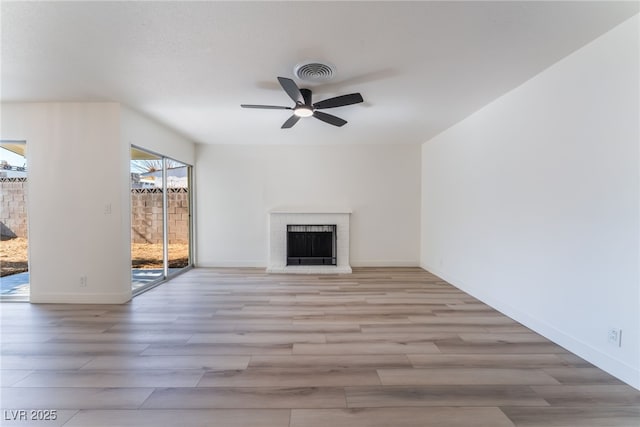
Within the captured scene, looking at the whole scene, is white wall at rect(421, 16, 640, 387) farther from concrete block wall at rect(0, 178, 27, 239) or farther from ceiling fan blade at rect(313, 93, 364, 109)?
concrete block wall at rect(0, 178, 27, 239)

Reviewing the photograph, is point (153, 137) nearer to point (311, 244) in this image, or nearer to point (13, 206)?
point (13, 206)

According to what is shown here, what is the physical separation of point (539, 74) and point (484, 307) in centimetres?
249

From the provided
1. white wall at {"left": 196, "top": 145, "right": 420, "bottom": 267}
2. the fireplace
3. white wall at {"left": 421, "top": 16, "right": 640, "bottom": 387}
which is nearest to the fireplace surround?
the fireplace

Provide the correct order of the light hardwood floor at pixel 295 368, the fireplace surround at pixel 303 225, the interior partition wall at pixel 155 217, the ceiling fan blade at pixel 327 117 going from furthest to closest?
1. the fireplace surround at pixel 303 225
2. the interior partition wall at pixel 155 217
3. the ceiling fan blade at pixel 327 117
4. the light hardwood floor at pixel 295 368

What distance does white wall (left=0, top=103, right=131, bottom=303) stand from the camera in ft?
10.3

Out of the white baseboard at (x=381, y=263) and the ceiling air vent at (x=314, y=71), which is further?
the white baseboard at (x=381, y=263)

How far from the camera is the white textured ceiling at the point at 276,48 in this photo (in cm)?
162

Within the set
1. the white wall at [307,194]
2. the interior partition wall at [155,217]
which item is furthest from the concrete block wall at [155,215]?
the white wall at [307,194]

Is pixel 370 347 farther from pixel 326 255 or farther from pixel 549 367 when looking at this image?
pixel 326 255

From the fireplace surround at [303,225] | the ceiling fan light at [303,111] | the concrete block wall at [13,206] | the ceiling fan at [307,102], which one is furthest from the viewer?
the fireplace surround at [303,225]

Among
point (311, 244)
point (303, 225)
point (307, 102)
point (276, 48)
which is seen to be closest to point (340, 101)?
point (307, 102)

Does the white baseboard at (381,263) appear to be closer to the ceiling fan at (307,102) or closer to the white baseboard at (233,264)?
the white baseboard at (233,264)

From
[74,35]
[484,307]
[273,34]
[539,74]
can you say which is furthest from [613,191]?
[74,35]

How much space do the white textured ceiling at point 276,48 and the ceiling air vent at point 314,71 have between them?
0.06 meters
